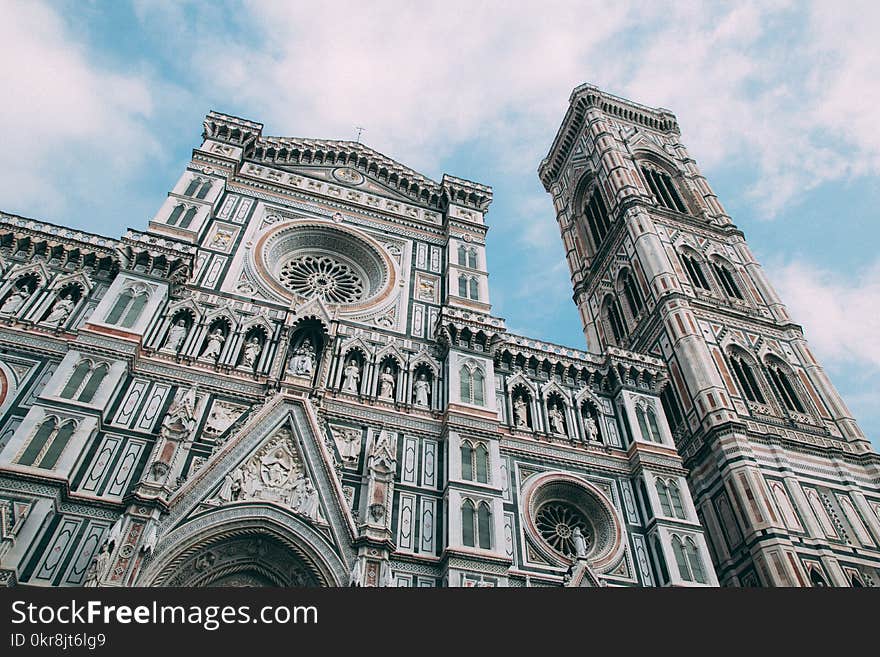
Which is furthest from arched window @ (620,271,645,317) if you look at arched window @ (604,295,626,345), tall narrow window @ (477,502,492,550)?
tall narrow window @ (477,502,492,550)

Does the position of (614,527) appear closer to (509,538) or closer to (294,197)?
(509,538)

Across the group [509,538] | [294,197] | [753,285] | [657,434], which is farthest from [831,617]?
[753,285]

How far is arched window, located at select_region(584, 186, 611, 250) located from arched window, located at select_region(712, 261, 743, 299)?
5448 mm

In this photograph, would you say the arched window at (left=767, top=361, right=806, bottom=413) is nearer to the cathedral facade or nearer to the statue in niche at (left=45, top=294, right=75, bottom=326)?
the cathedral facade

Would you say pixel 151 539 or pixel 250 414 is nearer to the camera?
pixel 151 539

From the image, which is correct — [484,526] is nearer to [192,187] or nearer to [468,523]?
[468,523]

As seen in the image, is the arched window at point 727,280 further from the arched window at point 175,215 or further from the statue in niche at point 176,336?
the statue in niche at point 176,336

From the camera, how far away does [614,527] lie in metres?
15.2

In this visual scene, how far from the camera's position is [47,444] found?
12516mm

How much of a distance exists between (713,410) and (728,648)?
1291cm

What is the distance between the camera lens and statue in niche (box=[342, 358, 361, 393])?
16.2 meters

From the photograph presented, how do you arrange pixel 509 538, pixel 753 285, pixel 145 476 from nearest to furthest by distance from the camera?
pixel 145 476
pixel 509 538
pixel 753 285

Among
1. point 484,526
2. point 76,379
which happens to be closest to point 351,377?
point 484,526

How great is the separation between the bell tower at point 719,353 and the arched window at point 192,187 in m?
13.2
